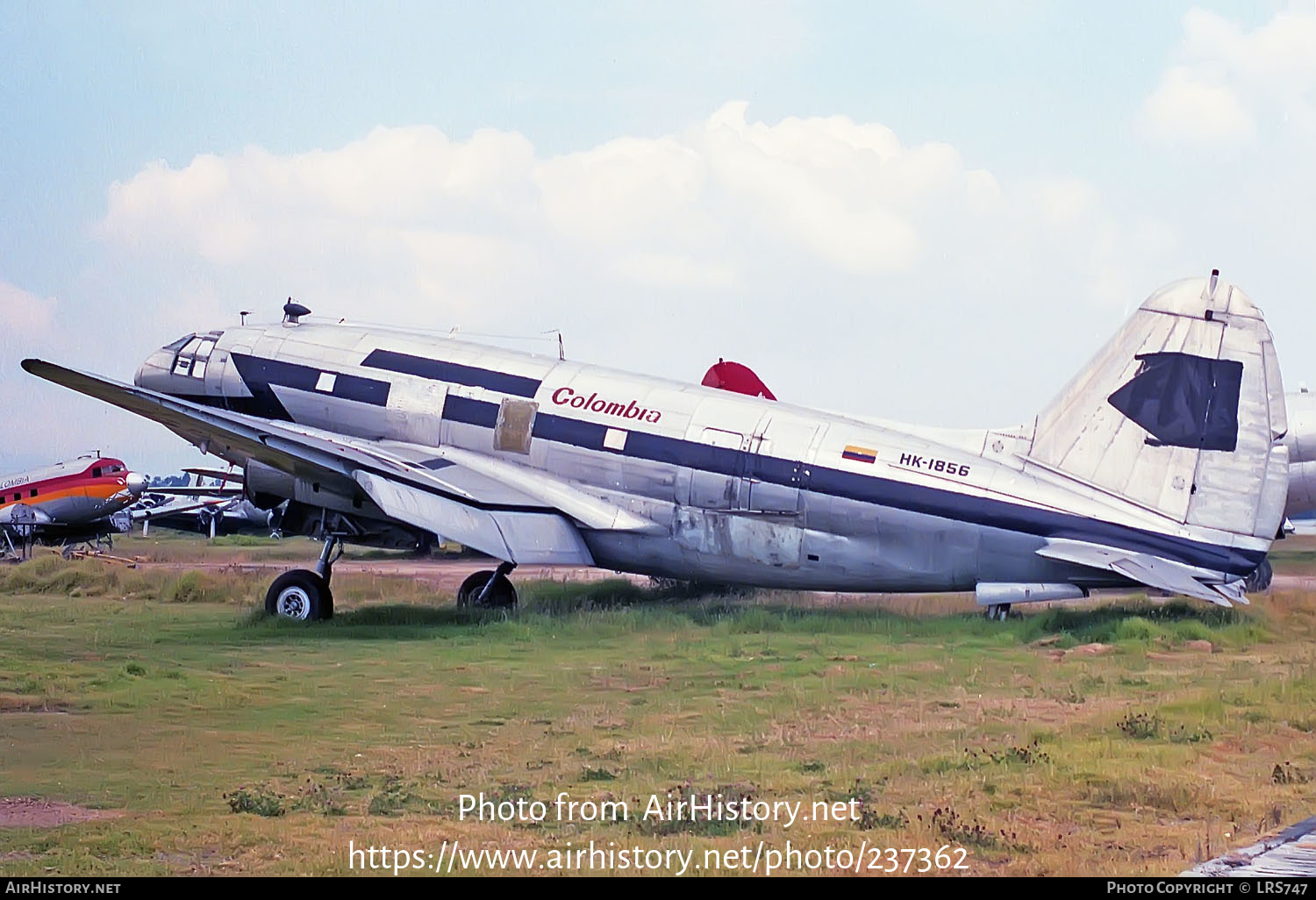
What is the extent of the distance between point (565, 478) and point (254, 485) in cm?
508

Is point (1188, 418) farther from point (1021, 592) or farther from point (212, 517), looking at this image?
point (212, 517)

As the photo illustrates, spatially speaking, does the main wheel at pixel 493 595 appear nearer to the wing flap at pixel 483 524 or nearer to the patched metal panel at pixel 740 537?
the wing flap at pixel 483 524

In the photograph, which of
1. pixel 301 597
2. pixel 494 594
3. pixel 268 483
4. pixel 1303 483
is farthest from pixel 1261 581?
pixel 268 483

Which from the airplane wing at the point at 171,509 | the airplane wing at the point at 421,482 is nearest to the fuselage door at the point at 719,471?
the airplane wing at the point at 421,482

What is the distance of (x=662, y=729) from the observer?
1323 cm

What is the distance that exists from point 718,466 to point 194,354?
10.6m

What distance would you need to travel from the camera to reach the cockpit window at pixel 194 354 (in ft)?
84.5

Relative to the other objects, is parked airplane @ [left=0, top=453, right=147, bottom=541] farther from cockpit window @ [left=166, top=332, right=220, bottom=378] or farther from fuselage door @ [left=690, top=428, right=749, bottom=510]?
fuselage door @ [left=690, top=428, right=749, bottom=510]

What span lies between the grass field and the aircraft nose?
27.4 metres

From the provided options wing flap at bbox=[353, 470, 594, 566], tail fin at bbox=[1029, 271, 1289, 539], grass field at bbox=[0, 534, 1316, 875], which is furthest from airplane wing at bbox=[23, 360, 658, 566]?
tail fin at bbox=[1029, 271, 1289, 539]

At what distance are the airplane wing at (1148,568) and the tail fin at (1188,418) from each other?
0.80 m

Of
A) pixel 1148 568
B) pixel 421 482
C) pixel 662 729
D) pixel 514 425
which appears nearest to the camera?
pixel 662 729

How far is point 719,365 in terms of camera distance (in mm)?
29453
